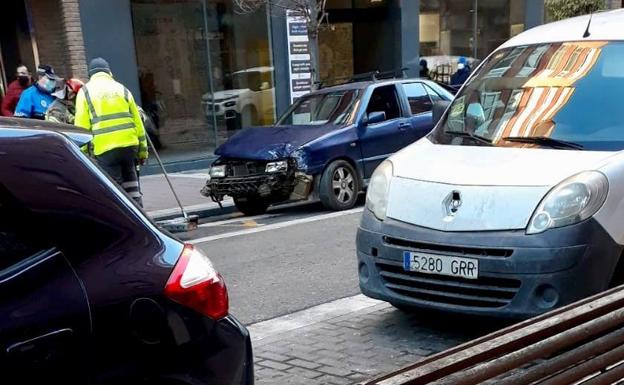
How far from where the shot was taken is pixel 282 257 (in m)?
6.79

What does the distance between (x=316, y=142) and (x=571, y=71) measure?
456cm

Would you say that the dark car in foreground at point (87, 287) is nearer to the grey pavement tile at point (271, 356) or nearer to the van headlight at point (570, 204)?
the grey pavement tile at point (271, 356)

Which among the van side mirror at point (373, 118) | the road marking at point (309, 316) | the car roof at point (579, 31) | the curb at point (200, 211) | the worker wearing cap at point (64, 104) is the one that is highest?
the car roof at point (579, 31)

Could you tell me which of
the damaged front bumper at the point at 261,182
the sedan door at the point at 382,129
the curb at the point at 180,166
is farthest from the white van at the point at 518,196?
the curb at the point at 180,166

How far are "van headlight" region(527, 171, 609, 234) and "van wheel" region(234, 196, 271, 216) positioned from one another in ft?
19.3

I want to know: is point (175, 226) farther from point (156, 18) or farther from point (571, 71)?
point (156, 18)

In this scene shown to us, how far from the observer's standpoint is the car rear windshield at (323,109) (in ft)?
31.5

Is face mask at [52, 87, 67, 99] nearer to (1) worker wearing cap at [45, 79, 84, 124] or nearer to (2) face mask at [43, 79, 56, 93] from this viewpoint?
(1) worker wearing cap at [45, 79, 84, 124]

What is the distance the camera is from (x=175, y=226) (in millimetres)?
7848

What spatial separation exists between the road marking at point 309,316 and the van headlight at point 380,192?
0.93m

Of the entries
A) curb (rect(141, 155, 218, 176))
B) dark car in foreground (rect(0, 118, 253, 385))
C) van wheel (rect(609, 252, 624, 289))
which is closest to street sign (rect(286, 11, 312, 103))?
curb (rect(141, 155, 218, 176))

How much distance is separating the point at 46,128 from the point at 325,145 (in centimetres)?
651

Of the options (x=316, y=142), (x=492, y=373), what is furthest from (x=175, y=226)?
(x=492, y=373)

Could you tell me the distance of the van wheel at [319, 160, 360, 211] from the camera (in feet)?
29.5
